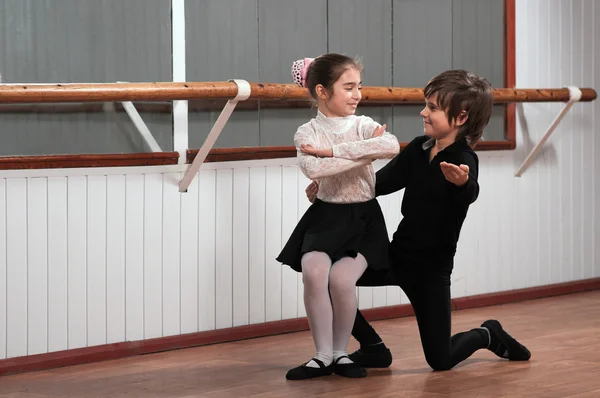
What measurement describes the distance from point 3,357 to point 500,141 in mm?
2316

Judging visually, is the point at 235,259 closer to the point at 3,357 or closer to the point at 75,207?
the point at 75,207

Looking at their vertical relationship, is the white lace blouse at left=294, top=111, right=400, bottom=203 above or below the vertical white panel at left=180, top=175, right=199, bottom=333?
above

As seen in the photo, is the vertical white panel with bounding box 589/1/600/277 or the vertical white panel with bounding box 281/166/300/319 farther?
the vertical white panel with bounding box 589/1/600/277

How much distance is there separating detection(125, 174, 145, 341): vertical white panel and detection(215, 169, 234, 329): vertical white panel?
304 millimetres

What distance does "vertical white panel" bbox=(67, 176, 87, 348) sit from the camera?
323 cm

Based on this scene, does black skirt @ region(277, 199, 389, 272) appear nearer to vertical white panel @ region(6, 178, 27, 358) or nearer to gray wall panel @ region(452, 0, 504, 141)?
vertical white panel @ region(6, 178, 27, 358)

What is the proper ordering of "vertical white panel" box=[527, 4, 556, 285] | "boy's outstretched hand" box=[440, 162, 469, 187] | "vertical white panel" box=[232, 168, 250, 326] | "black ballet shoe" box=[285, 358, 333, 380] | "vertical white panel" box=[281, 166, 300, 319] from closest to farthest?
"boy's outstretched hand" box=[440, 162, 469, 187]
"black ballet shoe" box=[285, 358, 333, 380]
"vertical white panel" box=[232, 168, 250, 326]
"vertical white panel" box=[281, 166, 300, 319]
"vertical white panel" box=[527, 4, 556, 285]

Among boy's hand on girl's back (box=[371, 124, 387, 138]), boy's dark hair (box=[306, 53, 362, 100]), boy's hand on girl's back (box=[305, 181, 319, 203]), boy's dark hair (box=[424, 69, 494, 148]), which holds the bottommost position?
boy's hand on girl's back (box=[305, 181, 319, 203])

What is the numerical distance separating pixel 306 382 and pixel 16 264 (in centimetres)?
94

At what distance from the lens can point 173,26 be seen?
348 centimetres

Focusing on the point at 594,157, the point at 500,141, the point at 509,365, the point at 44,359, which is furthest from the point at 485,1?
the point at 44,359

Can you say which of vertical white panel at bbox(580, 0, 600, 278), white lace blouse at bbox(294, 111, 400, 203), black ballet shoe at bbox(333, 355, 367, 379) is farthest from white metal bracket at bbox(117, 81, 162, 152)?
vertical white panel at bbox(580, 0, 600, 278)

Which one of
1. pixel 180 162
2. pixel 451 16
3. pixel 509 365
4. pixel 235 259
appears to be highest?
pixel 451 16

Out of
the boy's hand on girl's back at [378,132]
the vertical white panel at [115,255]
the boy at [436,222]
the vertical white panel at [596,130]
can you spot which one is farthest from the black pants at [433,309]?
the vertical white panel at [596,130]
